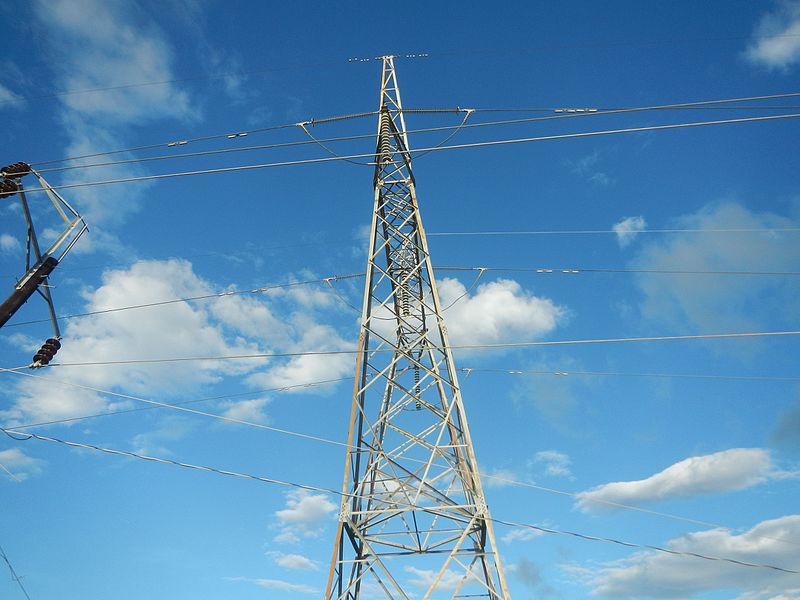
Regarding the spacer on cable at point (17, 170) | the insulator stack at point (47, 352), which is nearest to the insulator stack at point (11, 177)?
the spacer on cable at point (17, 170)

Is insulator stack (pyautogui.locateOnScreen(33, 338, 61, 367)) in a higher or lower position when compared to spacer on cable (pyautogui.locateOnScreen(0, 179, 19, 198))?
lower

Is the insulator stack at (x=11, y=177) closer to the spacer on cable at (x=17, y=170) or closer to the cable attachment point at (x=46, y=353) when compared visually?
the spacer on cable at (x=17, y=170)

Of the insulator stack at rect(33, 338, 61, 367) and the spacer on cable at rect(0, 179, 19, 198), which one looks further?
the spacer on cable at rect(0, 179, 19, 198)

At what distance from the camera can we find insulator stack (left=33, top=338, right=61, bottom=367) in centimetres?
1183

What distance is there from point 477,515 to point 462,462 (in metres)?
1.37

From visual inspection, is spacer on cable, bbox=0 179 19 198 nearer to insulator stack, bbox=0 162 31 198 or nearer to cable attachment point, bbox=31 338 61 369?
insulator stack, bbox=0 162 31 198

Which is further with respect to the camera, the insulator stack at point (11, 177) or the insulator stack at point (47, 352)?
the insulator stack at point (11, 177)

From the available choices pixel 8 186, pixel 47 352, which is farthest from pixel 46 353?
pixel 8 186

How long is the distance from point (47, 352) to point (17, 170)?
4.57m

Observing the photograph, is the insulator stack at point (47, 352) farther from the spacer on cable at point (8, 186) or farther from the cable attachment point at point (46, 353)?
the spacer on cable at point (8, 186)

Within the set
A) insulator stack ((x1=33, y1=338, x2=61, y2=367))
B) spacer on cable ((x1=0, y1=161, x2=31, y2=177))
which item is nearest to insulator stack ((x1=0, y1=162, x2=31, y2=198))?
spacer on cable ((x1=0, y1=161, x2=31, y2=177))

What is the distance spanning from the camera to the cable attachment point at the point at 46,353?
11.8 m

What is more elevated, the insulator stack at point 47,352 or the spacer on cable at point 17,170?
the spacer on cable at point 17,170

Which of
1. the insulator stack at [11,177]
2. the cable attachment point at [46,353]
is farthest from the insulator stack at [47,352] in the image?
the insulator stack at [11,177]
